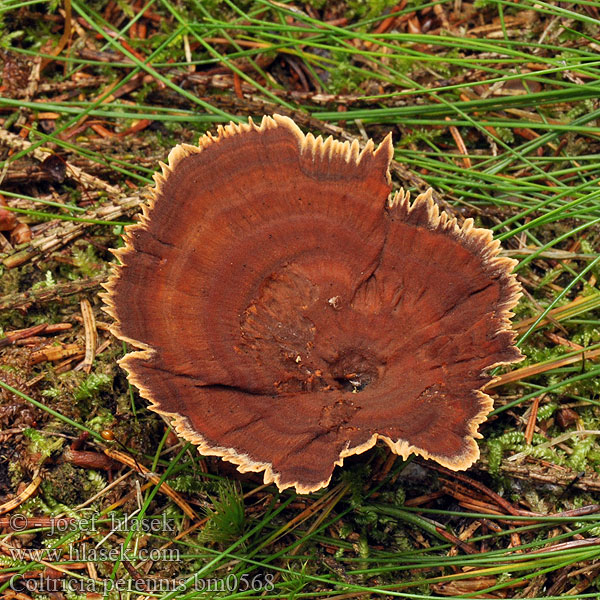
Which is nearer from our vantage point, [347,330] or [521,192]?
[347,330]

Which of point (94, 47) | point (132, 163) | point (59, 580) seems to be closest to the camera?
point (59, 580)

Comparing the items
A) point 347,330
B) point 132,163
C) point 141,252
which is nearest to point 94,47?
point 132,163

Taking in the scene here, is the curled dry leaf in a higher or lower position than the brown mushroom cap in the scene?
lower

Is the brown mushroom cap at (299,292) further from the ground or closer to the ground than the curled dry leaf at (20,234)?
further from the ground

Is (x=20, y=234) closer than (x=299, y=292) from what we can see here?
No

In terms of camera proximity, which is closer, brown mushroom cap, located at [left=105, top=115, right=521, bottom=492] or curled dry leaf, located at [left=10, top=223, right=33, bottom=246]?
brown mushroom cap, located at [left=105, top=115, right=521, bottom=492]

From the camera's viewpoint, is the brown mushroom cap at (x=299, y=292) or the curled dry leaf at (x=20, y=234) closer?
the brown mushroom cap at (x=299, y=292)

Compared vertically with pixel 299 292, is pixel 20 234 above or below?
below

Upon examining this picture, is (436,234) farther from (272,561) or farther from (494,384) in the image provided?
(272,561)
